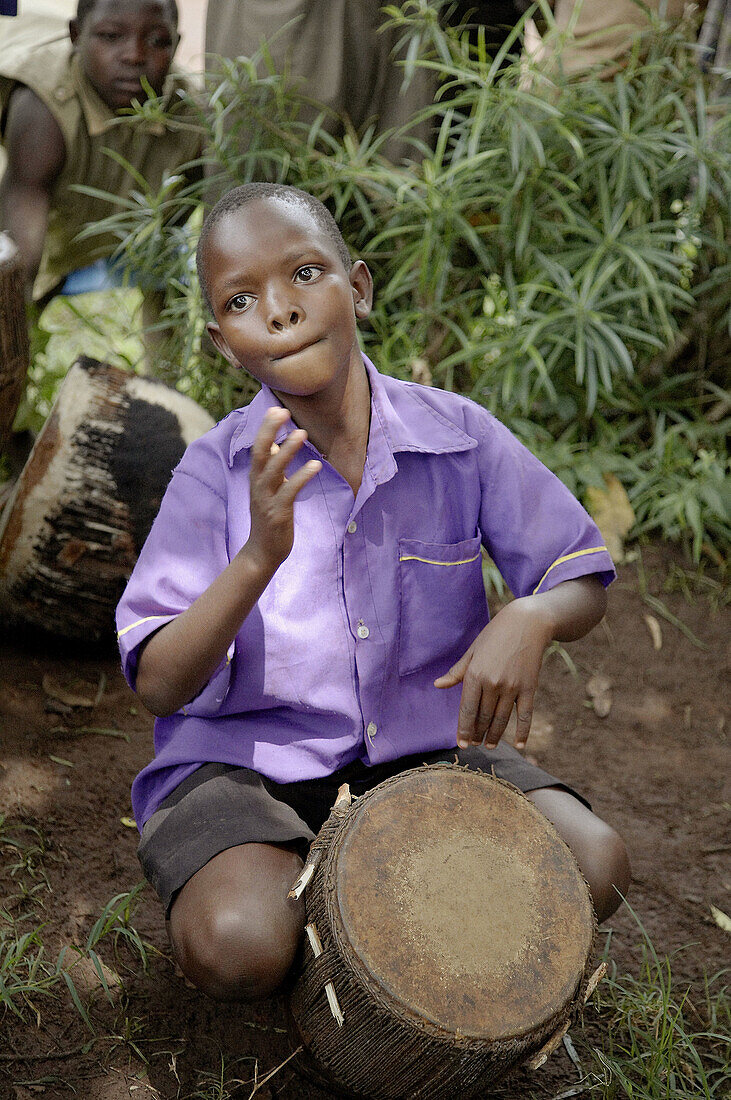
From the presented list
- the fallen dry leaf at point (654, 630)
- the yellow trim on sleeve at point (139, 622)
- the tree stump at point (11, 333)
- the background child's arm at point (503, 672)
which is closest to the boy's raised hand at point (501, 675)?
the background child's arm at point (503, 672)

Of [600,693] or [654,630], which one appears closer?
[600,693]

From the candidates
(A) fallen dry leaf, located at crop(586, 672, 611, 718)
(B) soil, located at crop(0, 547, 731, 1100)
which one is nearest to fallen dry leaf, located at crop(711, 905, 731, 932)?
(B) soil, located at crop(0, 547, 731, 1100)

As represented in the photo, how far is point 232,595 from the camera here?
1.55 m

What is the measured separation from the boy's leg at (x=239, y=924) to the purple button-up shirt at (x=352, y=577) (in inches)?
7.9

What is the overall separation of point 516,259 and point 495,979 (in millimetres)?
2511

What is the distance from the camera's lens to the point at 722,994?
1971mm

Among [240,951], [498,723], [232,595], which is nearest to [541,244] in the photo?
[498,723]

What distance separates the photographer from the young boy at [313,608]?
1.63 meters

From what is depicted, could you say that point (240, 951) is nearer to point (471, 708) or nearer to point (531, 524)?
point (471, 708)

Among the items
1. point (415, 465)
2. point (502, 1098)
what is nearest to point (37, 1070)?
point (502, 1098)

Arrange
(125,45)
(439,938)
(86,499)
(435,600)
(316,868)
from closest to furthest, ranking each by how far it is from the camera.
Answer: (439,938) → (316,868) → (435,600) → (86,499) → (125,45)

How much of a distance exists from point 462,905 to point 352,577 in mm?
592

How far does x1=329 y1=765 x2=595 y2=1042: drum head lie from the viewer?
1.33 m

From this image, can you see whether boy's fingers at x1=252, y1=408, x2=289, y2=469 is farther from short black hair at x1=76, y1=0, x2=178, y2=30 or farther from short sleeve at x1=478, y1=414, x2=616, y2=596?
short black hair at x1=76, y1=0, x2=178, y2=30
